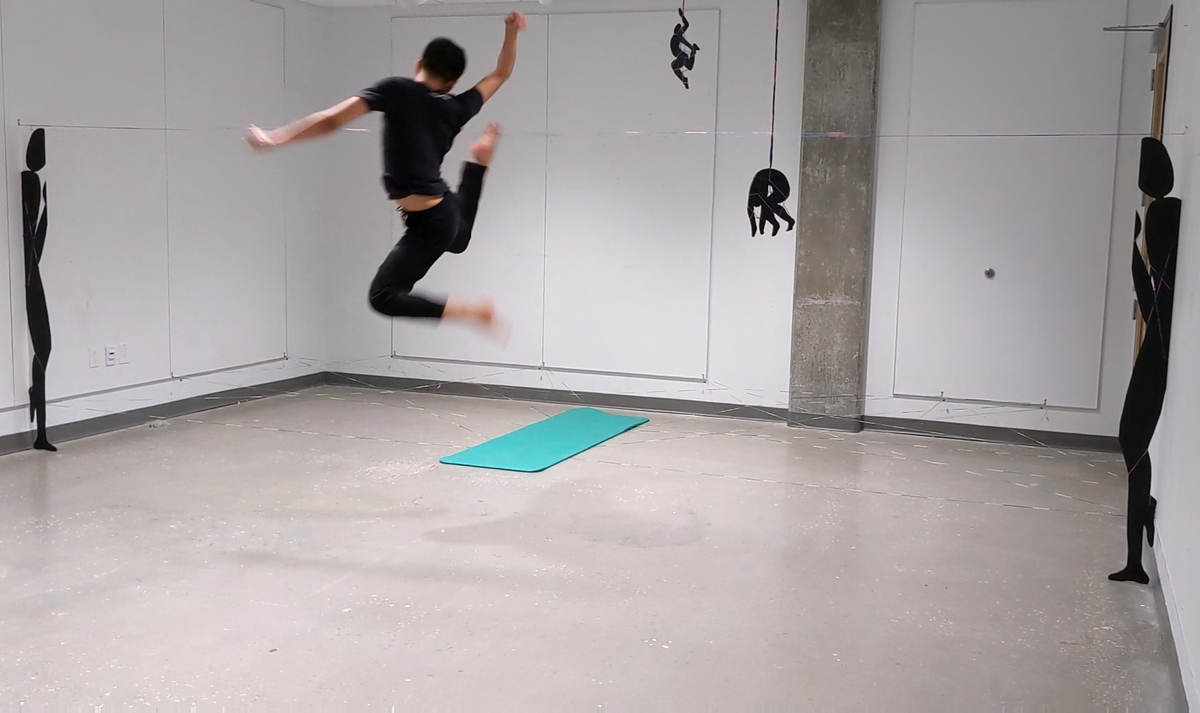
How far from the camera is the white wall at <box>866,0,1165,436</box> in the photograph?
6.43 meters

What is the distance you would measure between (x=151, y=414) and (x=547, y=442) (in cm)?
262

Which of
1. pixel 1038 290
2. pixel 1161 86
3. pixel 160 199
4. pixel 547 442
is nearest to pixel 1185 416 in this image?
pixel 1161 86

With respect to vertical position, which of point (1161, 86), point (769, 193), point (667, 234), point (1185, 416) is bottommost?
point (1185, 416)

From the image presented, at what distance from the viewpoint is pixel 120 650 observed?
3.46 meters

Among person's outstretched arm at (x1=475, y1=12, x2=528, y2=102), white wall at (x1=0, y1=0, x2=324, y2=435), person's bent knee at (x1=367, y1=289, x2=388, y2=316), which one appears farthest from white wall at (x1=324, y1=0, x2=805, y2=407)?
person's bent knee at (x1=367, y1=289, x2=388, y2=316)

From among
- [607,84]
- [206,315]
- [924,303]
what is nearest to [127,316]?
[206,315]

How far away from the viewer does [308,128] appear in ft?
11.1

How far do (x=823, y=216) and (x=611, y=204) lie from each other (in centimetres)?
152

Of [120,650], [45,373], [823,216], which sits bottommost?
[120,650]

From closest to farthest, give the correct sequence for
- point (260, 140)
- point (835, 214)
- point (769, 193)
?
point (260, 140) < point (769, 193) < point (835, 214)

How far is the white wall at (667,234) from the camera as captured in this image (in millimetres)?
7215

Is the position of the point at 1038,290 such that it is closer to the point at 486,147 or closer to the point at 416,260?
the point at 486,147

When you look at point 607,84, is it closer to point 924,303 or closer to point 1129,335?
point 924,303

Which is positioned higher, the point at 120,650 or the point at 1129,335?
the point at 1129,335
